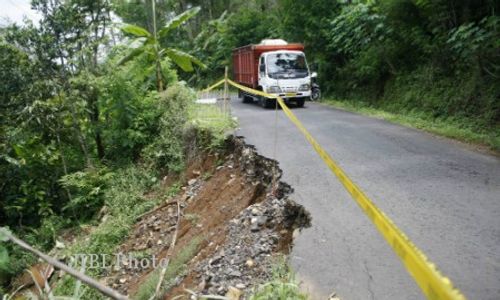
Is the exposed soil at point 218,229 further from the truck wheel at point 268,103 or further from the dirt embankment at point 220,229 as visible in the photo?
the truck wheel at point 268,103

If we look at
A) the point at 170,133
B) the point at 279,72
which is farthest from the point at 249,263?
the point at 279,72

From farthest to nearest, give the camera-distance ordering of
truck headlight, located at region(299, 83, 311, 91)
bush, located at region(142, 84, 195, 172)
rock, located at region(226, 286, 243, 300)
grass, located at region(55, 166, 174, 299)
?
truck headlight, located at region(299, 83, 311, 91)
bush, located at region(142, 84, 195, 172)
grass, located at region(55, 166, 174, 299)
rock, located at region(226, 286, 243, 300)

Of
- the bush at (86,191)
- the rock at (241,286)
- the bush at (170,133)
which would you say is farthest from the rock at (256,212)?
the bush at (86,191)

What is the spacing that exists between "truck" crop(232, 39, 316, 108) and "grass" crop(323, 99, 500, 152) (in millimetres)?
2486

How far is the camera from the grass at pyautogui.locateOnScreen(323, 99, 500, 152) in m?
9.00

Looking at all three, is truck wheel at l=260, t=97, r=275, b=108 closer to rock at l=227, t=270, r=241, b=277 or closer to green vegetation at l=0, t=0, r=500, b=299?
green vegetation at l=0, t=0, r=500, b=299

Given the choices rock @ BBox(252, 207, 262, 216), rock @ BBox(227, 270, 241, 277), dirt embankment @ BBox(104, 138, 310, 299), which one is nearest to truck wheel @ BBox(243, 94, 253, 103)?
dirt embankment @ BBox(104, 138, 310, 299)

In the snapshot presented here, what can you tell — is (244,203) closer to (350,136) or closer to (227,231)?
(227,231)

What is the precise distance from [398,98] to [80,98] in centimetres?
993

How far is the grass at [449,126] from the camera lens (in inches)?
354

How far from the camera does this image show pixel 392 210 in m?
5.31

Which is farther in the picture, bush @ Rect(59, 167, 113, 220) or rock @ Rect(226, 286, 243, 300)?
bush @ Rect(59, 167, 113, 220)

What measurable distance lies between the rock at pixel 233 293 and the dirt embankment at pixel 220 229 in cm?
1

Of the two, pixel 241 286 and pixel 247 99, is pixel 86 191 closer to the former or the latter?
pixel 241 286
